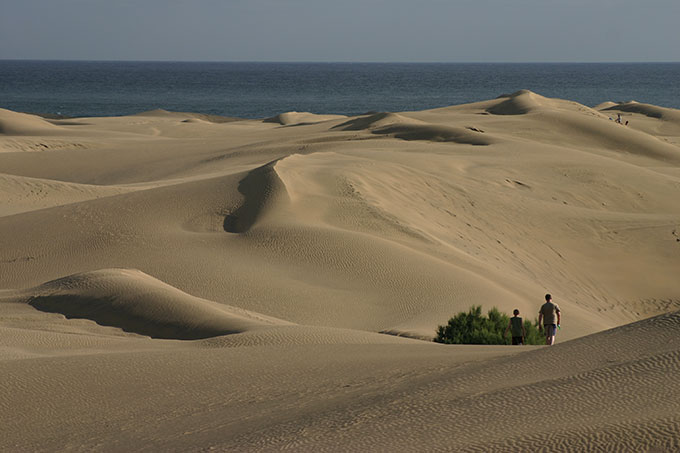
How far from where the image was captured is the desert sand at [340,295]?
5.56 meters

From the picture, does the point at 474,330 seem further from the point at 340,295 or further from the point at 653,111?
the point at 653,111

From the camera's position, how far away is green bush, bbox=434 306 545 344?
32.9 feet

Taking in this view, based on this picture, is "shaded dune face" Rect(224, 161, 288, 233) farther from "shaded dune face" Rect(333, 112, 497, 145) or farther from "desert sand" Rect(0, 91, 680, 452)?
"shaded dune face" Rect(333, 112, 497, 145)

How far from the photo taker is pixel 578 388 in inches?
218

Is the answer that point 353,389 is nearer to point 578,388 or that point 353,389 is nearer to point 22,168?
point 578,388

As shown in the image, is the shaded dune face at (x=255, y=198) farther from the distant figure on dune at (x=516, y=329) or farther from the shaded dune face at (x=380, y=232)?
the distant figure on dune at (x=516, y=329)

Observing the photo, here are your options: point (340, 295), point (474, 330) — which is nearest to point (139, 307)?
point (340, 295)

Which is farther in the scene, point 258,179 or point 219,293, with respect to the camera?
point 258,179

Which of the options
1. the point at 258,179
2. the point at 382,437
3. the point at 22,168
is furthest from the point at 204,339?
the point at 22,168

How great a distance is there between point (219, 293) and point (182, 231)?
3.36 meters

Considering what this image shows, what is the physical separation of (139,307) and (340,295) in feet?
9.65

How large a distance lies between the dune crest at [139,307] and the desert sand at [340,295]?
0.04 meters

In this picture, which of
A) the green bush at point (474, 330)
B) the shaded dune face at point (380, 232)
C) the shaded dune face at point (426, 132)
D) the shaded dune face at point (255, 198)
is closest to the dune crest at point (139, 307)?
the shaded dune face at point (380, 232)

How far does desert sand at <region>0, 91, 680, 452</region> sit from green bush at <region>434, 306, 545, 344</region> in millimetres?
273
